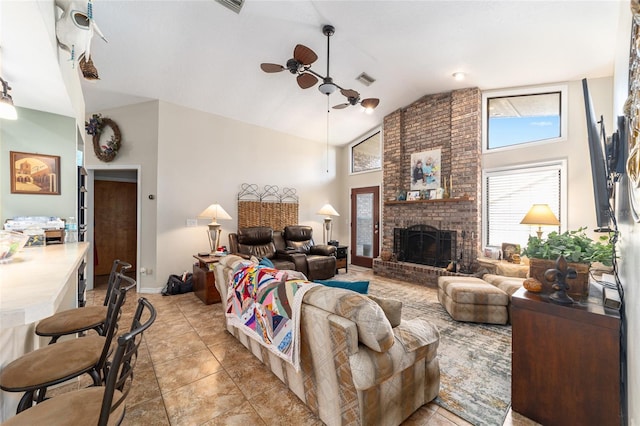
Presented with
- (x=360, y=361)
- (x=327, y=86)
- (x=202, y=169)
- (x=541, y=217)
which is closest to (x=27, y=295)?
(x=360, y=361)

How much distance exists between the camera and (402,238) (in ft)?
18.3

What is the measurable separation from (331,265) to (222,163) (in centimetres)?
298

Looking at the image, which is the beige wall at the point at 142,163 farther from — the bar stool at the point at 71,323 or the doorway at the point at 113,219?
the bar stool at the point at 71,323

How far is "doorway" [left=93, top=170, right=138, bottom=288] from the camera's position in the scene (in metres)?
5.21

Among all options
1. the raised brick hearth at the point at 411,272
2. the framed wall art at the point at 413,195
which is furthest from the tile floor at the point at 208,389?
the framed wall art at the point at 413,195

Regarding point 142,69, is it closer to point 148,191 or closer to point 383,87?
point 148,191

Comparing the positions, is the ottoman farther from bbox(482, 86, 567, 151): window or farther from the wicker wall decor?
the wicker wall decor

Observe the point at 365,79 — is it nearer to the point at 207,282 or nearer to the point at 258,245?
the point at 258,245

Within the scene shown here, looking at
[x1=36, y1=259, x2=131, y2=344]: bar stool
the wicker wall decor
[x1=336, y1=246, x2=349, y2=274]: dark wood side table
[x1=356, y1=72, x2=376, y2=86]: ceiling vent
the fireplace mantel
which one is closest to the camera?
[x1=36, y1=259, x2=131, y2=344]: bar stool

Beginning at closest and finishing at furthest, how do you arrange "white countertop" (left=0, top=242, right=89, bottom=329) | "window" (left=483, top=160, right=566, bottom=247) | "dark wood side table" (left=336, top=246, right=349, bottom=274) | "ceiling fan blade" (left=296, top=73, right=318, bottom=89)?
1. "white countertop" (left=0, top=242, right=89, bottom=329)
2. "ceiling fan blade" (left=296, top=73, right=318, bottom=89)
3. "window" (left=483, top=160, right=566, bottom=247)
4. "dark wood side table" (left=336, top=246, right=349, bottom=274)

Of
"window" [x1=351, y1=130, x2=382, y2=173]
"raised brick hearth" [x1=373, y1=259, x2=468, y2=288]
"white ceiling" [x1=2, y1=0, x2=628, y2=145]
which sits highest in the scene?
"white ceiling" [x1=2, y1=0, x2=628, y2=145]

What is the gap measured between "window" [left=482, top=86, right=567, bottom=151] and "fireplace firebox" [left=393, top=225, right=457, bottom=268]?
Answer: 1801 mm

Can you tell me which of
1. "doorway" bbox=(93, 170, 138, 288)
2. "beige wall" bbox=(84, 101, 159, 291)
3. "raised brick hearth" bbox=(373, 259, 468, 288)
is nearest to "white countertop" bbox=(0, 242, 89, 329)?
"beige wall" bbox=(84, 101, 159, 291)

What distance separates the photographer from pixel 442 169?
5.02 metres
